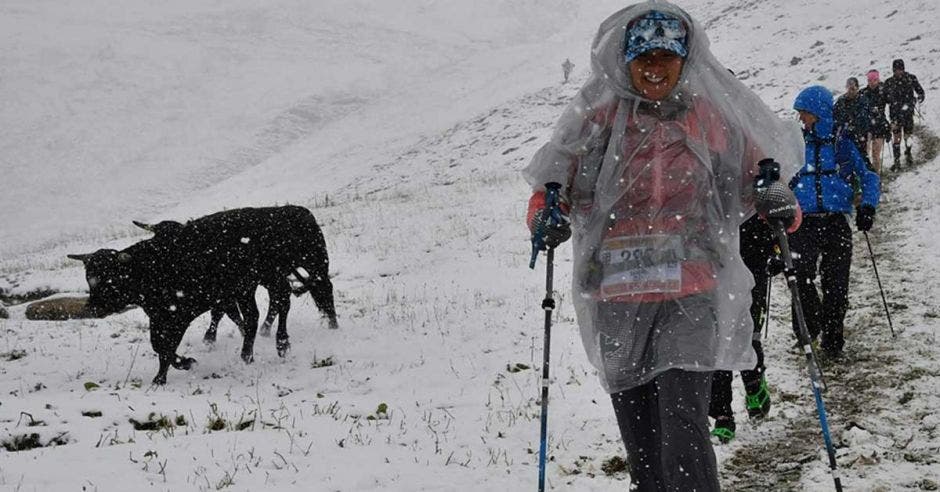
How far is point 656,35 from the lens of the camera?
308 cm

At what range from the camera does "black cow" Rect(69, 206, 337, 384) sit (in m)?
7.92

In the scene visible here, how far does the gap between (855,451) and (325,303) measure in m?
6.88

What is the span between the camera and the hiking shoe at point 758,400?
5.43 m

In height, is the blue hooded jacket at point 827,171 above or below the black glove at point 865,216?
above

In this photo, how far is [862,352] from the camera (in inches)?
275

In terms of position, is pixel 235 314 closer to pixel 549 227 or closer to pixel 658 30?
pixel 549 227

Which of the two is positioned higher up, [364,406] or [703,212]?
[703,212]

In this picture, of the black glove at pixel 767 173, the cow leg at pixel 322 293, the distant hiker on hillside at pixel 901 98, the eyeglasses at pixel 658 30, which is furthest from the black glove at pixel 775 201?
the distant hiker on hillside at pixel 901 98

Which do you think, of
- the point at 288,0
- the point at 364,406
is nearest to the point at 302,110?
the point at 288,0

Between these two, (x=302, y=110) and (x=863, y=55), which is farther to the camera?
(x=302, y=110)

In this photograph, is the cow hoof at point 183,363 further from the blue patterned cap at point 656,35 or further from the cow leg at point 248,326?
the blue patterned cap at point 656,35

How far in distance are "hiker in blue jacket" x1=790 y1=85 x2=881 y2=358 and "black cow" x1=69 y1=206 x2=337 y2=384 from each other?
6328 millimetres

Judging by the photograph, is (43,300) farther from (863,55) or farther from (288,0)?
(288,0)

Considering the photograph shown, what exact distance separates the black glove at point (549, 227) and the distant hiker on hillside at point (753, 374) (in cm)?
254
